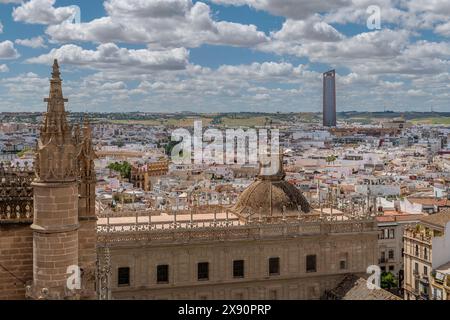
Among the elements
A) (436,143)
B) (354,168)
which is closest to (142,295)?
(354,168)

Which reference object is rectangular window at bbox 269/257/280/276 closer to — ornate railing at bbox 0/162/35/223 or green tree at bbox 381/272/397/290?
green tree at bbox 381/272/397/290

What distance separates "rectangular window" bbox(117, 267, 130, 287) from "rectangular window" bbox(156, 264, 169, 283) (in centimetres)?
133

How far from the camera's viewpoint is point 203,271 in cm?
2794

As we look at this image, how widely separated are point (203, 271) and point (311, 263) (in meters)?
5.33

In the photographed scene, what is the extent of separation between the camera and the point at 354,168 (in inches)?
3979

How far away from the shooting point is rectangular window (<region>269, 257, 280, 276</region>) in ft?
94.3

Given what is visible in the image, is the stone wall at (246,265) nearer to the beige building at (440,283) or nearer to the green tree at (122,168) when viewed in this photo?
the beige building at (440,283)

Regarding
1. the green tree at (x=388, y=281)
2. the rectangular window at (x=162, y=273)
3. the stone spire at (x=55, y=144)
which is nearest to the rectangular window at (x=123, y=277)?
the rectangular window at (x=162, y=273)

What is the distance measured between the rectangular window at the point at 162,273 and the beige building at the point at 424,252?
16.8 meters

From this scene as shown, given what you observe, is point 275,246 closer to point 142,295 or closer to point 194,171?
point 142,295
